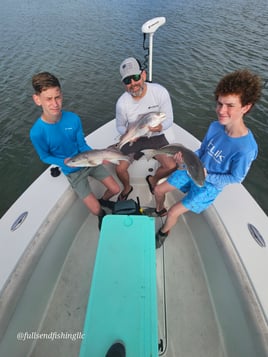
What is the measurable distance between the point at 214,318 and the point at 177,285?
1.67 feet

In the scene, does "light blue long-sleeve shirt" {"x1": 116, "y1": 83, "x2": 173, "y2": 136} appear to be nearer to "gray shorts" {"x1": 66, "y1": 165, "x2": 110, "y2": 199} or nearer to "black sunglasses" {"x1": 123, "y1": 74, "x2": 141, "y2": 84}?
"black sunglasses" {"x1": 123, "y1": 74, "x2": 141, "y2": 84}

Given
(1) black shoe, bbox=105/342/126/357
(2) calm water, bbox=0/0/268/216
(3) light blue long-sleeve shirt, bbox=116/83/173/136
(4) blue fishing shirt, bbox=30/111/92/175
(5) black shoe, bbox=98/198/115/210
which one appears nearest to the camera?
(1) black shoe, bbox=105/342/126/357

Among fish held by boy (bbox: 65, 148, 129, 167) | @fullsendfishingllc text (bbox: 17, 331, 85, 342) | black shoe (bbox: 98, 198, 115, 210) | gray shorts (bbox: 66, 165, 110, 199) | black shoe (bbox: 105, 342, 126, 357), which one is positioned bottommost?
@fullsendfishingllc text (bbox: 17, 331, 85, 342)

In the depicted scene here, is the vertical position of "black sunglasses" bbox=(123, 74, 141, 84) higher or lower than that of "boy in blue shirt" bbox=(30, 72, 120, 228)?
higher

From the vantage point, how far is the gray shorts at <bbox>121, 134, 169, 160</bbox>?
346cm

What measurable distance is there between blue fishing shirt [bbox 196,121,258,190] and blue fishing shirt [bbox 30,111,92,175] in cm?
172

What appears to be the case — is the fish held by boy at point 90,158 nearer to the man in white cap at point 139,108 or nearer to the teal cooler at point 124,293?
the man in white cap at point 139,108

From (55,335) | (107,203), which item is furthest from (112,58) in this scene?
(55,335)

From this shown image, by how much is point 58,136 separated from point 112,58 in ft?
30.2

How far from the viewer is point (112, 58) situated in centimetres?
1045

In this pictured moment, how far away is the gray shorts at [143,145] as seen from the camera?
346 centimetres

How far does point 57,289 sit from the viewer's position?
8.89ft

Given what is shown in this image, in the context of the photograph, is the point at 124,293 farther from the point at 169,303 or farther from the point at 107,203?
the point at 107,203

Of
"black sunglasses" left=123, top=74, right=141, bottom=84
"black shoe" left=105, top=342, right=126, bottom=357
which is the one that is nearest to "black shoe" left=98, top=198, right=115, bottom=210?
"black sunglasses" left=123, top=74, right=141, bottom=84
